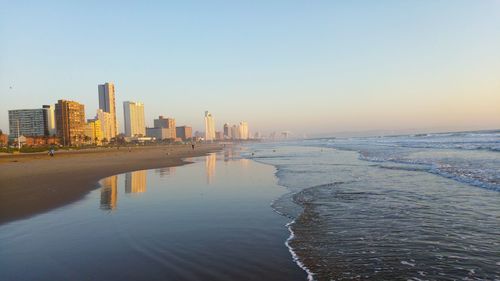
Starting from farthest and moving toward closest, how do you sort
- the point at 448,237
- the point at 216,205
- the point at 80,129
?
1. the point at 80,129
2. the point at 216,205
3. the point at 448,237

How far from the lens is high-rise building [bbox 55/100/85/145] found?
166488 millimetres

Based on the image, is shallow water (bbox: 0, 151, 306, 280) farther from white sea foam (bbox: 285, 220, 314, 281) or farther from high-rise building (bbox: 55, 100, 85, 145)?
high-rise building (bbox: 55, 100, 85, 145)

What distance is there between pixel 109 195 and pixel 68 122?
569ft

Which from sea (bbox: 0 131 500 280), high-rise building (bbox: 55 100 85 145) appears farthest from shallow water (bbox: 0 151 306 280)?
high-rise building (bbox: 55 100 85 145)

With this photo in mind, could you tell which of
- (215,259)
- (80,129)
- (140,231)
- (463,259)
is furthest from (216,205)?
(80,129)

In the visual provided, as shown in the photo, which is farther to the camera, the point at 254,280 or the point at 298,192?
the point at 298,192

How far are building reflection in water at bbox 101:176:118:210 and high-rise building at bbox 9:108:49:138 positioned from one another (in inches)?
7576

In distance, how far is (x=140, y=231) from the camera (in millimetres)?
8500

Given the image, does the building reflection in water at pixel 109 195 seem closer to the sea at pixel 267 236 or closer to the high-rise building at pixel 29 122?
the sea at pixel 267 236

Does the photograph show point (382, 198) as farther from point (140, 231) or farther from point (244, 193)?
point (140, 231)

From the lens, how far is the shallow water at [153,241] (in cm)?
586

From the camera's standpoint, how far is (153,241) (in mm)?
7629

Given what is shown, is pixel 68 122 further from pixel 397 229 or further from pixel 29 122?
pixel 397 229

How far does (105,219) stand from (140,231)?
6.60 ft
